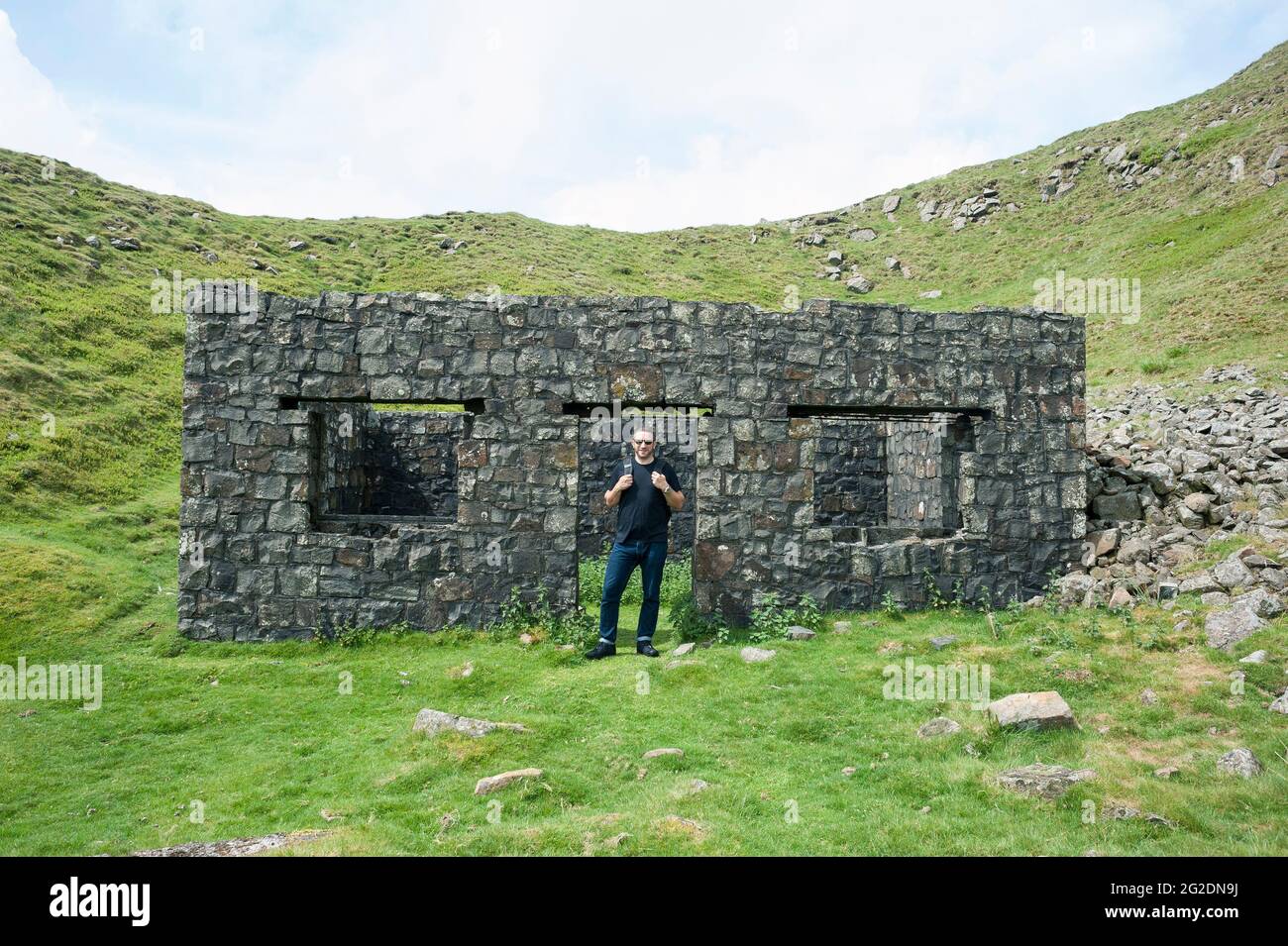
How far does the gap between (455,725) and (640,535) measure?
2.96 meters

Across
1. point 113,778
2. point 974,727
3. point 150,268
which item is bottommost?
point 113,778

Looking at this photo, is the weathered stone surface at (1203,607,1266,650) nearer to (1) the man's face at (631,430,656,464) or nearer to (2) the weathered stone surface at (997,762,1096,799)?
(2) the weathered stone surface at (997,762,1096,799)

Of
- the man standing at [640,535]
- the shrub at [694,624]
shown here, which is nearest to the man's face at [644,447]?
the man standing at [640,535]

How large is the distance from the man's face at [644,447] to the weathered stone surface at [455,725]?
322 centimetres

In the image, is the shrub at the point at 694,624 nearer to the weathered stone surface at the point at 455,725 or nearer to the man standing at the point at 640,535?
the man standing at the point at 640,535

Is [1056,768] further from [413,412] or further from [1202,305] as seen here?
[1202,305]

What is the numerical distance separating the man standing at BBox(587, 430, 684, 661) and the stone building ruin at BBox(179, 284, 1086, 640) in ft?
2.91

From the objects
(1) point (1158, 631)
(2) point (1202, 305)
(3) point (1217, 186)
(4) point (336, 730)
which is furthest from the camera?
(3) point (1217, 186)

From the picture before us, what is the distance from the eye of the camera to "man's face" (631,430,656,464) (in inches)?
317

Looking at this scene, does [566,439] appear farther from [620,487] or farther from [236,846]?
[236,846]

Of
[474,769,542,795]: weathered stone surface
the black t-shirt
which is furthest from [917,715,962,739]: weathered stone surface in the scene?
the black t-shirt

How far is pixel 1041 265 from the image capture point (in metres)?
36.1
